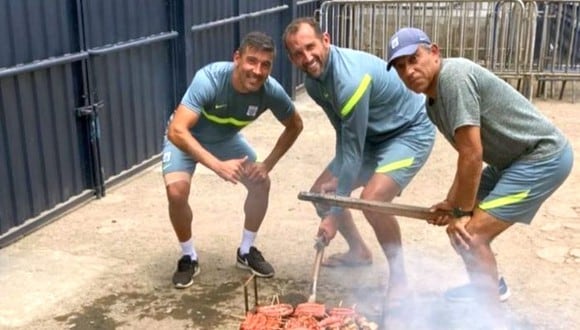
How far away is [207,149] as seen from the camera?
15.7 feet

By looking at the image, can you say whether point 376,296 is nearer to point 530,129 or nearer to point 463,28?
point 530,129

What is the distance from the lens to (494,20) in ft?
34.6

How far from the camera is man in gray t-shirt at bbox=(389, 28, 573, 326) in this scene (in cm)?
346

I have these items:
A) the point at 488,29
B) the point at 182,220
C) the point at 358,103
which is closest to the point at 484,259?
the point at 358,103

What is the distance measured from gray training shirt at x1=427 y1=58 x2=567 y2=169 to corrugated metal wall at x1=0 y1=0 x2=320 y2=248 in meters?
3.22

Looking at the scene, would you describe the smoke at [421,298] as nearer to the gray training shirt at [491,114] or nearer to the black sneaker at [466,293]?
the black sneaker at [466,293]

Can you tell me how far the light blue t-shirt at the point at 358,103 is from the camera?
13.1ft

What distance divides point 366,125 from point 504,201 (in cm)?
85

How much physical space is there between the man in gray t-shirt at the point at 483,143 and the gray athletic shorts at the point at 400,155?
1.45 ft

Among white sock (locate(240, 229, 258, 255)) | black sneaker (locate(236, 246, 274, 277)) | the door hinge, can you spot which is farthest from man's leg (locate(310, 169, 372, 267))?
the door hinge

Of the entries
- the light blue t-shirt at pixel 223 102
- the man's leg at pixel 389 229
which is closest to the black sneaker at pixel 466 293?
the man's leg at pixel 389 229

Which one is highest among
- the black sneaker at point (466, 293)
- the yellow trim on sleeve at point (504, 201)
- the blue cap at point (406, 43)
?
the blue cap at point (406, 43)

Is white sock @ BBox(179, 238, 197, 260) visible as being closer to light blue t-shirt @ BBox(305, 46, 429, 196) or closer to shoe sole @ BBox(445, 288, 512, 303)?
light blue t-shirt @ BBox(305, 46, 429, 196)

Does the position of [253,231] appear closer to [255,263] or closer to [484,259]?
[255,263]
